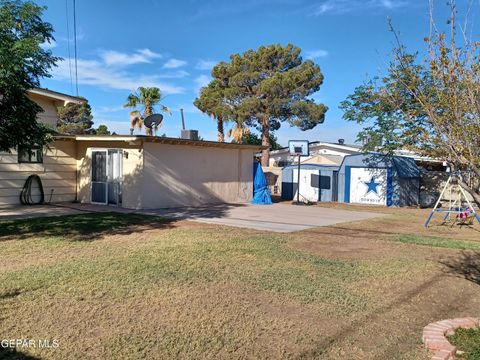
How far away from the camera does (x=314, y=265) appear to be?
747 centimetres

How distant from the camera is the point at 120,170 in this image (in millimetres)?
15891

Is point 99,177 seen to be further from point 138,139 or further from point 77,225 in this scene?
point 77,225

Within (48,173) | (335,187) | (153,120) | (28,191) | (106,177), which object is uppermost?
(153,120)

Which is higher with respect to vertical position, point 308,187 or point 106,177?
point 106,177

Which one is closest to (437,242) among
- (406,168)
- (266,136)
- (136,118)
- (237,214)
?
(237,214)

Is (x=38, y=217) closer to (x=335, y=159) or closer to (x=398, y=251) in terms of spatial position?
(x=398, y=251)

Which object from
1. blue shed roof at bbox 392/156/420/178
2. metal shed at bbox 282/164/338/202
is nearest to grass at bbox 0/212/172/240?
metal shed at bbox 282/164/338/202

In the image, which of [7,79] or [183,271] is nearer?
[183,271]

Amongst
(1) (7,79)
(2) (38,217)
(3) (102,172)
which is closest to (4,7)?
(1) (7,79)

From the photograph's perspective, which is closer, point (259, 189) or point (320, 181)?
point (259, 189)

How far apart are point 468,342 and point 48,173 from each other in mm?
15403

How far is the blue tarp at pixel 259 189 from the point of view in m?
20.1

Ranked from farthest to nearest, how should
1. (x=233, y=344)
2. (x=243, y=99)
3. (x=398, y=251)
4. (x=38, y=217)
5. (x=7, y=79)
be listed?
(x=243, y=99) < (x=38, y=217) < (x=398, y=251) < (x=7, y=79) < (x=233, y=344)

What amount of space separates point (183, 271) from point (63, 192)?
1192cm
